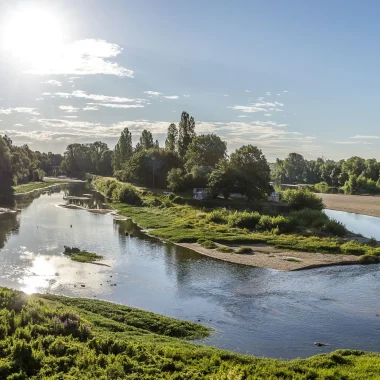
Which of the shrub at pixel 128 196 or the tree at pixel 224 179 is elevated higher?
the tree at pixel 224 179

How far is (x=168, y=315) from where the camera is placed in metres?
31.7

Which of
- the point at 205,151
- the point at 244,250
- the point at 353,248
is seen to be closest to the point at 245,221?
the point at 244,250

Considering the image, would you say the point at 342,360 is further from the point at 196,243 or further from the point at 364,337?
the point at 196,243

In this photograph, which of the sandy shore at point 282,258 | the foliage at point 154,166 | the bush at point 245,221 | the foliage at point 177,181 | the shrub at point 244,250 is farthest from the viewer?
the foliage at point 154,166

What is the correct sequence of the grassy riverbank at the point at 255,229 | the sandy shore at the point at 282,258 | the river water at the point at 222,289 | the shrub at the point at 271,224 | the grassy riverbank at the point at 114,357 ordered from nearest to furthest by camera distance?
the grassy riverbank at the point at 114,357 → the river water at the point at 222,289 → the sandy shore at the point at 282,258 → the grassy riverbank at the point at 255,229 → the shrub at the point at 271,224

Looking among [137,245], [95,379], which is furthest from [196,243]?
[95,379]

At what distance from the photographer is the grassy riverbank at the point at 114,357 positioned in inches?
728

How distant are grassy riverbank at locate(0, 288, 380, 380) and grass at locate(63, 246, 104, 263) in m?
21.9

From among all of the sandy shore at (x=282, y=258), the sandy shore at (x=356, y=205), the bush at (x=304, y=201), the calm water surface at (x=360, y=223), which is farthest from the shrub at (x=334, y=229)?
the sandy shore at (x=356, y=205)

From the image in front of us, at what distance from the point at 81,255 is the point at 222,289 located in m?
19.5

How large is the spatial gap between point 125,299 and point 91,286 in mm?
4973

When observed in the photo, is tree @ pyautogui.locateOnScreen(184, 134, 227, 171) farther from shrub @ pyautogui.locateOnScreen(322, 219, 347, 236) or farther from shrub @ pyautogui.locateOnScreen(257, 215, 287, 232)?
shrub @ pyautogui.locateOnScreen(322, 219, 347, 236)

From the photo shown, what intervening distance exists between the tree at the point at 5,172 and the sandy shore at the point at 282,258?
79.8 metres

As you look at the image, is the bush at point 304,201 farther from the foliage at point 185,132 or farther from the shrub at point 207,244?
the foliage at point 185,132
